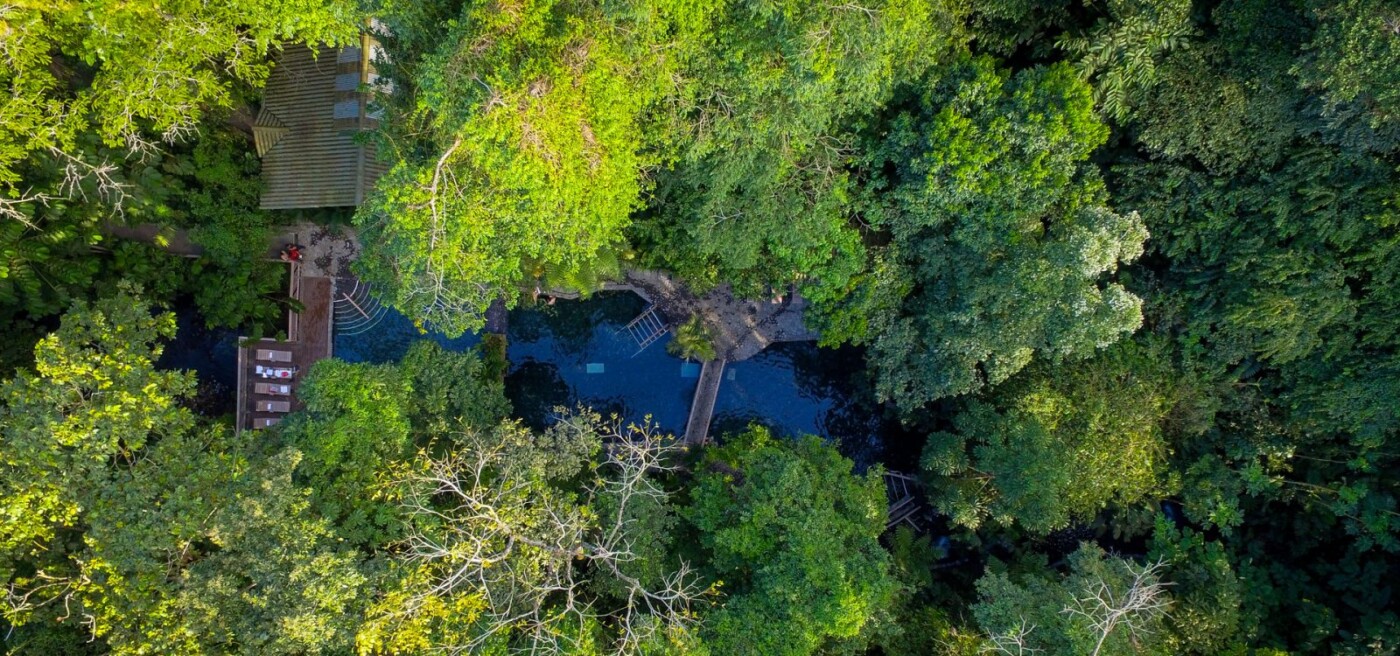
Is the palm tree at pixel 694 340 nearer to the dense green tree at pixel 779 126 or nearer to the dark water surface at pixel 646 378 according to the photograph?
the dark water surface at pixel 646 378

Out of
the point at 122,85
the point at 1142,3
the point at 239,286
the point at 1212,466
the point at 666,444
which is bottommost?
the point at 666,444

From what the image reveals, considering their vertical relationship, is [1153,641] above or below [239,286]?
below

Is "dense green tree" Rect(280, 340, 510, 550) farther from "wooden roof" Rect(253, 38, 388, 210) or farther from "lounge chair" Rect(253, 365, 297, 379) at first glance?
"wooden roof" Rect(253, 38, 388, 210)

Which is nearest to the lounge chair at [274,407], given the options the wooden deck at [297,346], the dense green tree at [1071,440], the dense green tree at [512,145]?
the wooden deck at [297,346]

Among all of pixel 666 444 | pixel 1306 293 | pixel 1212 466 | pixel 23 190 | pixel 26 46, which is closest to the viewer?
pixel 26 46

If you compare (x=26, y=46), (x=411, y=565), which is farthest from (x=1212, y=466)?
(x=26, y=46)

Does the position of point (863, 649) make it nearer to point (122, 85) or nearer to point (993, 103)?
point (993, 103)

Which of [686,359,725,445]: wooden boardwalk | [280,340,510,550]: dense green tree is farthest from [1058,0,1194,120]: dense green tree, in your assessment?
[280,340,510,550]: dense green tree

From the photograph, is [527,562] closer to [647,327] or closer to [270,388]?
[647,327]
